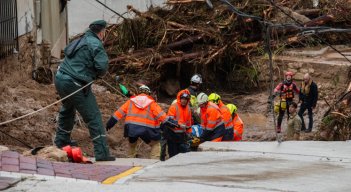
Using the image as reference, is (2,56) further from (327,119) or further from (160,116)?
(327,119)

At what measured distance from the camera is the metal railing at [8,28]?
1491cm

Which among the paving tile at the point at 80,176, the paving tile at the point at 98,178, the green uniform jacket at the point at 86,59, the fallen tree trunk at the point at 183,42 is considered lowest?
the paving tile at the point at 98,178

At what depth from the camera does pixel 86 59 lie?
1018 cm

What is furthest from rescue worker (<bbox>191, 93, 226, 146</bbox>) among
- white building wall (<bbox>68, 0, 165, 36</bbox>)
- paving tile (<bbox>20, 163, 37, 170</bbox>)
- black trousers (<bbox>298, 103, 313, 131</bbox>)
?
white building wall (<bbox>68, 0, 165, 36</bbox>)

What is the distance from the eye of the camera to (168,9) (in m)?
21.4

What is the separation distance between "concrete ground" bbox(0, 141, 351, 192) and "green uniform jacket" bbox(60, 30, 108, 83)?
1.69 metres

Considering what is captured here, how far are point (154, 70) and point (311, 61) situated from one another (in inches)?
162

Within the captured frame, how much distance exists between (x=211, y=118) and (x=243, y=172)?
4.30 meters

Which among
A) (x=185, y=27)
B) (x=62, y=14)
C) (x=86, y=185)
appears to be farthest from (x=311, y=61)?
(x=86, y=185)

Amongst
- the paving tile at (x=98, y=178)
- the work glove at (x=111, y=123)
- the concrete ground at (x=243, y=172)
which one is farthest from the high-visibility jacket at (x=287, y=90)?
the paving tile at (x=98, y=178)

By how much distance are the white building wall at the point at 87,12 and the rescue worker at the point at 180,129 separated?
9.53m

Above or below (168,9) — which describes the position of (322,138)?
below

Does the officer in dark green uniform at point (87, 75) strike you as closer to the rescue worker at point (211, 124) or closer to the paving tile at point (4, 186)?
the rescue worker at point (211, 124)

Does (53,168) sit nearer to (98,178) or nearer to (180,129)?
(98,178)
